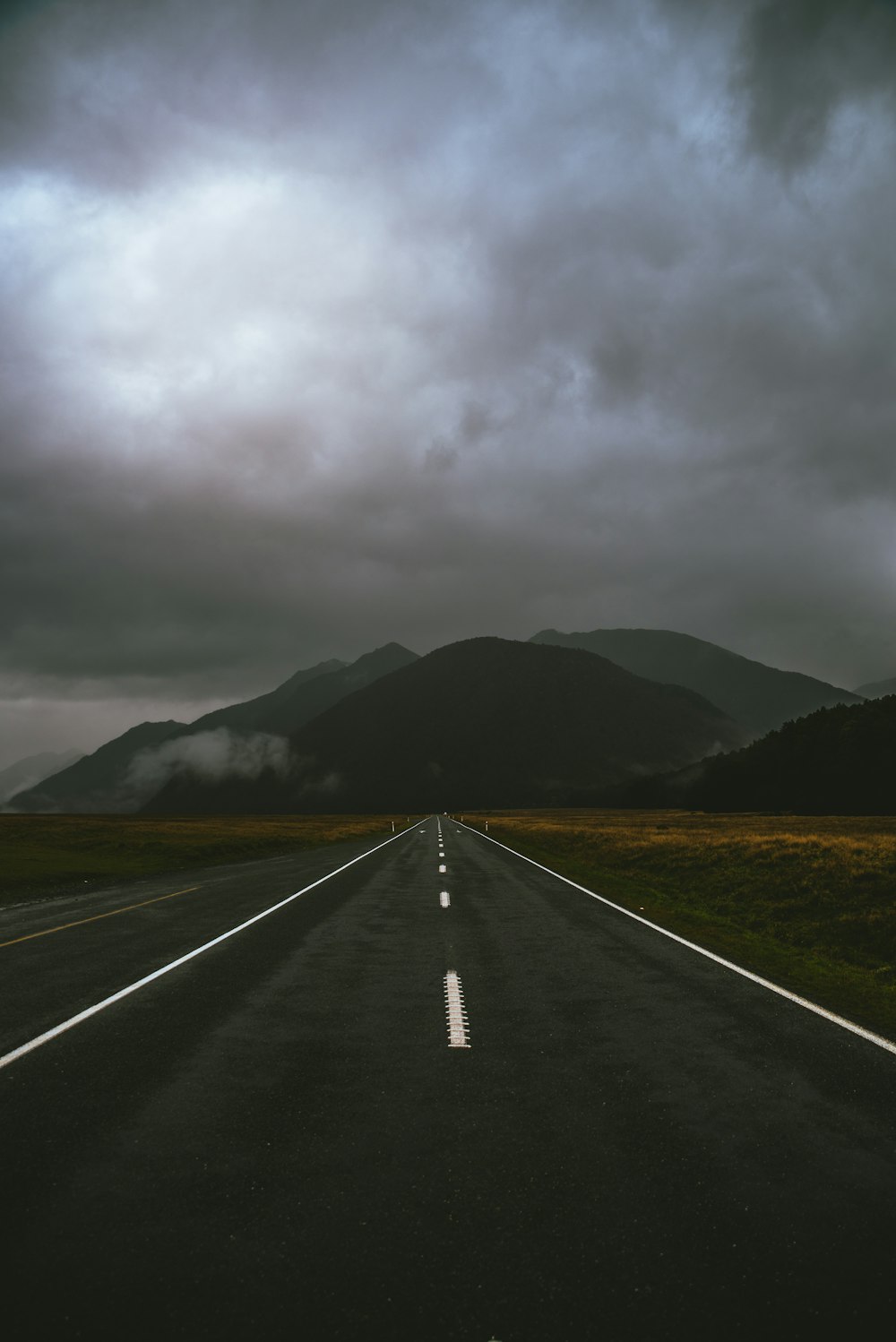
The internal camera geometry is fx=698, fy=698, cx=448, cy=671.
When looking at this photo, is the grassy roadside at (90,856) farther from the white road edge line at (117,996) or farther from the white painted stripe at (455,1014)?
the white painted stripe at (455,1014)

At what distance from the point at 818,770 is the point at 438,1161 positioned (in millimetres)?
107779

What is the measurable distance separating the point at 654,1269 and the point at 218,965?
800 cm

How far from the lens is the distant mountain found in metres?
88.8

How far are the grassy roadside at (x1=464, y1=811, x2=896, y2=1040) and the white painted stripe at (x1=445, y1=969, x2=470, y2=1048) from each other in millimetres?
4452

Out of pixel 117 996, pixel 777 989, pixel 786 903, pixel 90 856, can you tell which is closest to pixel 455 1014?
pixel 117 996

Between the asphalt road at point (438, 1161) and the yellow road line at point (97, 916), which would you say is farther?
the yellow road line at point (97, 916)

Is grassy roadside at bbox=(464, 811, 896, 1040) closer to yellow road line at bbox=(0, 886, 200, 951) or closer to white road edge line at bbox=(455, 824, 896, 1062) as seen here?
white road edge line at bbox=(455, 824, 896, 1062)

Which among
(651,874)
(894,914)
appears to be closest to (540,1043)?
(894,914)

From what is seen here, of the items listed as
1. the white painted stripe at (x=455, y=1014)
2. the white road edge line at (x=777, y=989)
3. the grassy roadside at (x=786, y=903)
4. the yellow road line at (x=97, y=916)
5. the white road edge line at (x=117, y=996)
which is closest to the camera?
the white road edge line at (x=117, y=996)

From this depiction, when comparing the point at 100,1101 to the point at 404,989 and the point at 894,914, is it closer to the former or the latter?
the point at 404,989

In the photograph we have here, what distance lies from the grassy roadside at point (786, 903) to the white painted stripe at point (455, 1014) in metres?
4.45

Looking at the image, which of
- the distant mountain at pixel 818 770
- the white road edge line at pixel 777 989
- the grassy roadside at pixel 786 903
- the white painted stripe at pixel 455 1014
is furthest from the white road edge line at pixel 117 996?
the distant mountain at pixel 818 770

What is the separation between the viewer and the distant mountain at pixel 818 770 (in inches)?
3494

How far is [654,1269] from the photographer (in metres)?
3.44
